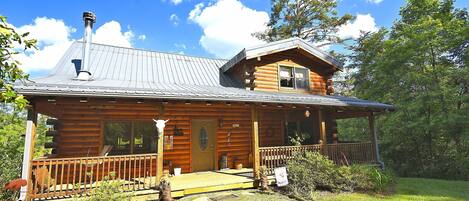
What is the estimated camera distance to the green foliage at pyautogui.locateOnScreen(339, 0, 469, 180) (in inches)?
529

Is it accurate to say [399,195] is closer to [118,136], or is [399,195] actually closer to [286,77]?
[286,77]

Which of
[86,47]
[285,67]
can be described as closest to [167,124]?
[86,47]

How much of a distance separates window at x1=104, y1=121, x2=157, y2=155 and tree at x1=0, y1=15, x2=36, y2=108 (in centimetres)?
659

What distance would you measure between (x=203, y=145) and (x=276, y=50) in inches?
204

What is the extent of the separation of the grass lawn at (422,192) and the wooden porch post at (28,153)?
7329mm

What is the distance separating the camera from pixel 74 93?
649cm

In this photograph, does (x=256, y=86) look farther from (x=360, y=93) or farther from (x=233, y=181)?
(x=360, y=93)

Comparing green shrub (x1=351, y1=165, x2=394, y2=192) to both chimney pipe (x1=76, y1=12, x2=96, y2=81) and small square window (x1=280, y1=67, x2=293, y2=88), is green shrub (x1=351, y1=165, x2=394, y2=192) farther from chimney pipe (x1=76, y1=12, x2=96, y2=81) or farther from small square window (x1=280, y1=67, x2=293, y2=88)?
chimney pipe (x1=76, y1=12, x2=96, y2=81)

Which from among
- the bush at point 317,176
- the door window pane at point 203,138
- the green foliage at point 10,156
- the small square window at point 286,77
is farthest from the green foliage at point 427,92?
the green foliage at point 10,156

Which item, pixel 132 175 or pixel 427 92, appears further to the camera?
pixel 427 92

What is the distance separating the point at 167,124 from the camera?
1006 centimetres

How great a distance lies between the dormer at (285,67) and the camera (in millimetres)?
11828

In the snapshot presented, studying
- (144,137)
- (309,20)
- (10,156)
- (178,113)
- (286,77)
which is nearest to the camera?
(10,156)

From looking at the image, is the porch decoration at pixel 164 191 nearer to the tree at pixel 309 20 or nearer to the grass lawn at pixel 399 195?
the grass lawn at pixel 399 195
